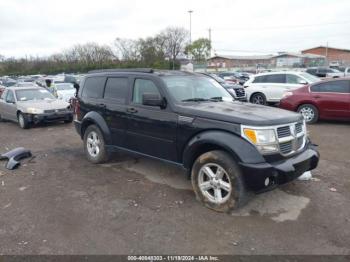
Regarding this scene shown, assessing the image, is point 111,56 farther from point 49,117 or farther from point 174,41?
point 49,117

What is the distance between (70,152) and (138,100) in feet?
10.2

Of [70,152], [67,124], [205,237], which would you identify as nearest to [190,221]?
[205,237]

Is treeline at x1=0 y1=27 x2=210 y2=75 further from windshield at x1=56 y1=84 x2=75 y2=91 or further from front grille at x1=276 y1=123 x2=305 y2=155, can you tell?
front grille at x1=276 y1=123 x2=305 y2=155

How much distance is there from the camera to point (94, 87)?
262 inches

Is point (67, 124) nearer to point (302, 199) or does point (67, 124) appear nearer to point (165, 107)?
point (165, 107)

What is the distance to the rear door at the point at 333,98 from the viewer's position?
389 inches

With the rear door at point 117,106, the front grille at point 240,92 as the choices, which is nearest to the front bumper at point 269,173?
the rear door at point 117,106

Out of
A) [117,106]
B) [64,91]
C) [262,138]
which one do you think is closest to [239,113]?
[262,138]

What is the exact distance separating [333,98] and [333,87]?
43 centimetres

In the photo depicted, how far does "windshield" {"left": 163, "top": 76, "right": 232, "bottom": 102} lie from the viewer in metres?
5.12

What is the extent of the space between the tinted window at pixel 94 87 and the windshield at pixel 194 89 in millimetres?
1759

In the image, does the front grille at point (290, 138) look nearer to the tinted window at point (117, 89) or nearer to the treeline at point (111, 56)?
the tinted window at point (117, 89)

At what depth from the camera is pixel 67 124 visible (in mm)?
12227

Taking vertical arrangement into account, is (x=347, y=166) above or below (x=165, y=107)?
below
